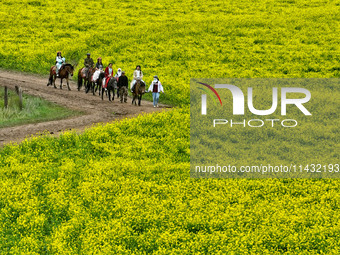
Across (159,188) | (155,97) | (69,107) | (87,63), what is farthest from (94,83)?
(159,188)

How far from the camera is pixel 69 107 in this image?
1172 inches

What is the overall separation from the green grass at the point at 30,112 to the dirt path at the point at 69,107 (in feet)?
2.20

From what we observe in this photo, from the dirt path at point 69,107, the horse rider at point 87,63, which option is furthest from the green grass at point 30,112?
the horse rider at point 87,63

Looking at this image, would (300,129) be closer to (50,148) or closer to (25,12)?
(50,148)

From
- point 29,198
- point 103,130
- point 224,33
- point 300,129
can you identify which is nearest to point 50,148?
point 103,130

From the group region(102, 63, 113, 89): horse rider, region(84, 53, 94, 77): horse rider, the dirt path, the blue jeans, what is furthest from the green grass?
the blue jeans

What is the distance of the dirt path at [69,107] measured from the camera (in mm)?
25328

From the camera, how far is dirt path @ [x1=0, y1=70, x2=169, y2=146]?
25328 millimetres

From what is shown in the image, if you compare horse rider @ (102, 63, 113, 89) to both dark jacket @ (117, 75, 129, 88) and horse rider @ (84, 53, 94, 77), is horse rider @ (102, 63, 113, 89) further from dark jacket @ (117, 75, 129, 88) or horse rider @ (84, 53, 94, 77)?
horse rider @ (84, 53, 94, 77)

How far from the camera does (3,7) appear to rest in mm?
58906

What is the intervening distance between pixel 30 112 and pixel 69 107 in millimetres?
2440

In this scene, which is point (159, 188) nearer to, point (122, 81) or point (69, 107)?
point (69, 107)

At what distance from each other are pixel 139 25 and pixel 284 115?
2767 centimetres

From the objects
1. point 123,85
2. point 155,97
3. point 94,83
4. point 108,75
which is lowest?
point 155,97
